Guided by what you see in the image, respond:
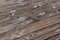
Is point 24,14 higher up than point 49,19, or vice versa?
point 24,14

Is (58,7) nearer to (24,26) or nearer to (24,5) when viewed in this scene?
(24,5)

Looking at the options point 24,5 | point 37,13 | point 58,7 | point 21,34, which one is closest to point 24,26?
point 21,34

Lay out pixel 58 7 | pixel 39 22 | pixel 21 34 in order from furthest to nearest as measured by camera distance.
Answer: pixel 58 7 → pixel 39 22 → pixel 21 34

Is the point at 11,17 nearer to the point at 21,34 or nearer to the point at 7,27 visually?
the point at 7,27

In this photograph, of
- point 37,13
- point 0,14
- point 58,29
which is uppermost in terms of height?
point 0,14

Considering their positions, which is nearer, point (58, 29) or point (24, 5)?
point (58, 29)

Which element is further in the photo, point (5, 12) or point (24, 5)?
point (24, 5)

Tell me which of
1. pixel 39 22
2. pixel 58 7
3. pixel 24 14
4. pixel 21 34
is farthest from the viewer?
pixel 58 7

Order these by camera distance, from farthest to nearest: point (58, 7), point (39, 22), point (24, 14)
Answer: point (58, 7), point (24, 14), point (39, 22)

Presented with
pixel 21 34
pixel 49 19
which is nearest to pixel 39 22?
pixel 49 19
